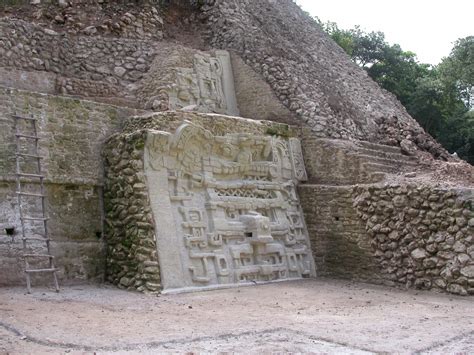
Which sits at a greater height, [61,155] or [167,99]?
[167,99]

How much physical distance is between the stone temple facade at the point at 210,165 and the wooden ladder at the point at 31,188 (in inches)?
3.5

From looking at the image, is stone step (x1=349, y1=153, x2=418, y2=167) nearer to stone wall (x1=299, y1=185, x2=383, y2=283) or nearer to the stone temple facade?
the stone temple facade

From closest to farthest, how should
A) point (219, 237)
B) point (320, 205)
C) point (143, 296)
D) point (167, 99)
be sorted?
point (143, 296)
point (219, 237)
point (320, 205)
point (167, 99)

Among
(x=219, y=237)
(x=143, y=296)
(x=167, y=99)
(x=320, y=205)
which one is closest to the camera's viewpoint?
(x=143, y=296)

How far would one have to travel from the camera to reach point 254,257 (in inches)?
387

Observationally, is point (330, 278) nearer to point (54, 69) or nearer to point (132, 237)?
point (132, 237)

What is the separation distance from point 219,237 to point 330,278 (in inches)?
92.4

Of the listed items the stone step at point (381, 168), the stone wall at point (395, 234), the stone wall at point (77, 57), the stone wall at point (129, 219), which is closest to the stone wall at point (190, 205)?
the stone wall at point (129, 219)

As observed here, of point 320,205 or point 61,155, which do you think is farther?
point 320,205

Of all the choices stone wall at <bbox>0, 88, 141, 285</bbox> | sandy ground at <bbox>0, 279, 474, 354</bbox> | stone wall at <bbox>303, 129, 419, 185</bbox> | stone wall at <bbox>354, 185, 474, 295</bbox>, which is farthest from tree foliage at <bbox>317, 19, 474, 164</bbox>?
stone wall at <bbox>0, 88, 141, 285</bbox>

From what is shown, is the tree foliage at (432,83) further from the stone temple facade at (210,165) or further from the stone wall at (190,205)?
the stone wall at (190,205)

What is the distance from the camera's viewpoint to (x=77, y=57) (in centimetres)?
1191

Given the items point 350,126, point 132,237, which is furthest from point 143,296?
point 350,126

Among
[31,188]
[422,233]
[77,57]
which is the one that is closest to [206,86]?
[77,57]
